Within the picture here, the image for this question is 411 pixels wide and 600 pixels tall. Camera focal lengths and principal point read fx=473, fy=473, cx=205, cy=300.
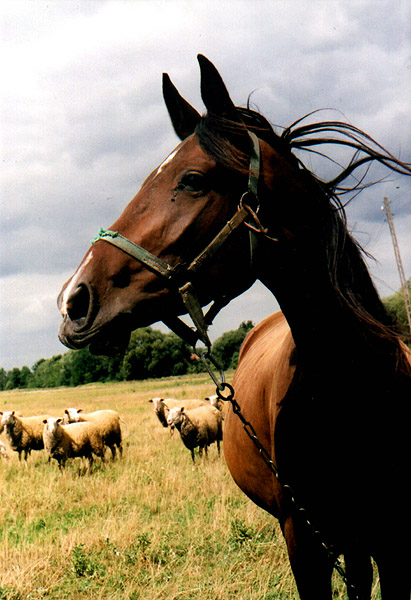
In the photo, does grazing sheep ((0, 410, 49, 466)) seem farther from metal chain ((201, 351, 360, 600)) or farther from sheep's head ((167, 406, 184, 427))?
metal chain ((201, 351, 360, 600))

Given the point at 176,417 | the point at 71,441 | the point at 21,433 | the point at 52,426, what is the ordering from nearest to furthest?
the point at 52,426 → the point at 71,441 → the point at 176,417 → the point at 21,433

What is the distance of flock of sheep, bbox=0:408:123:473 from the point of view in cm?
1156

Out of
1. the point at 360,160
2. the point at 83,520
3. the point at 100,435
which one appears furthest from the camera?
the point at 100,435

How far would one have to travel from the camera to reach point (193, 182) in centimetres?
183

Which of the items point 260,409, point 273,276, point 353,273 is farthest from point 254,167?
point 260,409

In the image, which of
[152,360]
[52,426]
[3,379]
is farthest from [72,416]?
[3,379]

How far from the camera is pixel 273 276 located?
75.9 inches

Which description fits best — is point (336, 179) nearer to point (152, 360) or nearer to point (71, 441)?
point (71, 441)

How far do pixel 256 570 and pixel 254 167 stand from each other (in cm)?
400

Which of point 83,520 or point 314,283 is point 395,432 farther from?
point 83,520

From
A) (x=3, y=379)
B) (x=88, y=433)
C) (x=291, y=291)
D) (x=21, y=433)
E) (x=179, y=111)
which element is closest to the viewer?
(x=291, y=291)

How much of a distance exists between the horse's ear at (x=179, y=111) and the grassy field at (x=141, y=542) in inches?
146

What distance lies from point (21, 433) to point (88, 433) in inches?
105

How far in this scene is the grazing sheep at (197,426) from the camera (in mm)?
11992
